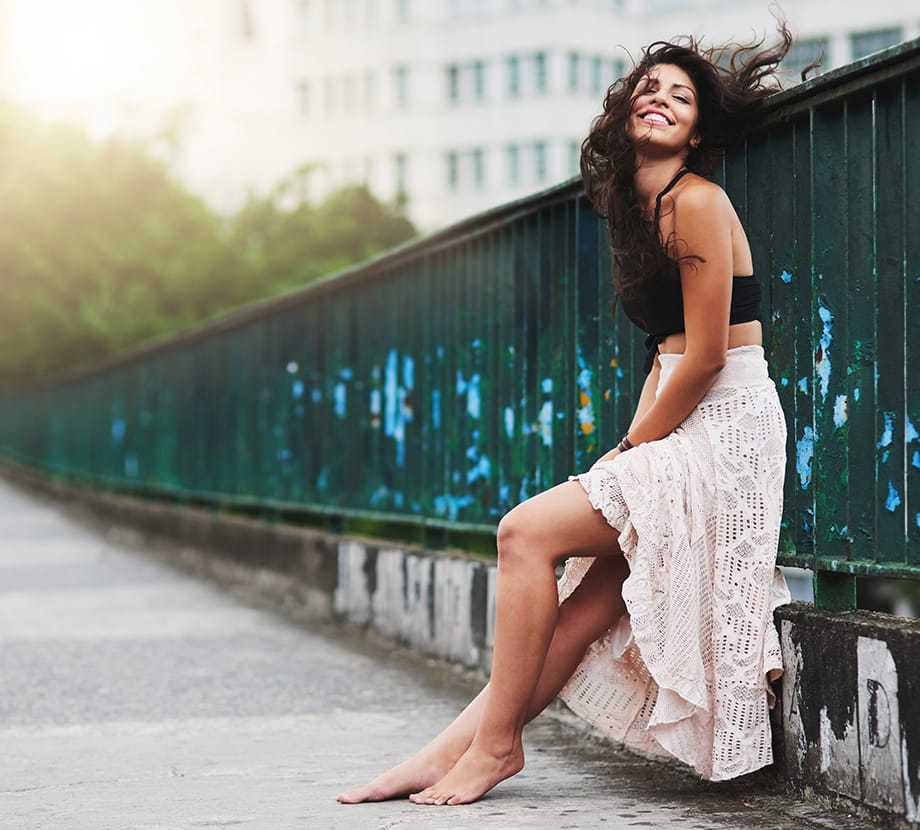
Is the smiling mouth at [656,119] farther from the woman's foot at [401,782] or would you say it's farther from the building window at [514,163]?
the building window at [514,163]

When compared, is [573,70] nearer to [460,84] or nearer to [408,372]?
[460,84]

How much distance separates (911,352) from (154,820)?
2156 mm

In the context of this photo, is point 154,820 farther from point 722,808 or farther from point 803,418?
point 803,418

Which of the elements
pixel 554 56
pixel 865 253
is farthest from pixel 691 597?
pixel 554 56

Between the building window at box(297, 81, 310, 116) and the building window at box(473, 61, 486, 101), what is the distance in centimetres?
877

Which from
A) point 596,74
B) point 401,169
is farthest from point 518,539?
point 401,169

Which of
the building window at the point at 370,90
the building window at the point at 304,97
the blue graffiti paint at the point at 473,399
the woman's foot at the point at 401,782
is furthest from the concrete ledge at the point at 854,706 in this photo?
the building window at the point at 304,97

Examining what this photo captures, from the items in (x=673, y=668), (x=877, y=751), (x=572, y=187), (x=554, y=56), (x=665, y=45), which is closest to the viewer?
(x=877, y=751)

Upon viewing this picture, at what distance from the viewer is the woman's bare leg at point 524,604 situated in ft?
13.5

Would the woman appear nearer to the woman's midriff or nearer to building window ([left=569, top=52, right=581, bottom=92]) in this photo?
the woman's midriff

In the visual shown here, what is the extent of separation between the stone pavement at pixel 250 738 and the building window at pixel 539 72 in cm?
5989

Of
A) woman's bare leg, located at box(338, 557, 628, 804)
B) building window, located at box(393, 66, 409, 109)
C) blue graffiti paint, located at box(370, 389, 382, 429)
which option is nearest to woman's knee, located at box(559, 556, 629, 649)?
woman's bare leg, located at box(338, 557, 628, 804)

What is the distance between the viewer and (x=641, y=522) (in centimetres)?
404

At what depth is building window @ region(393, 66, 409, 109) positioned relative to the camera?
71.8m
